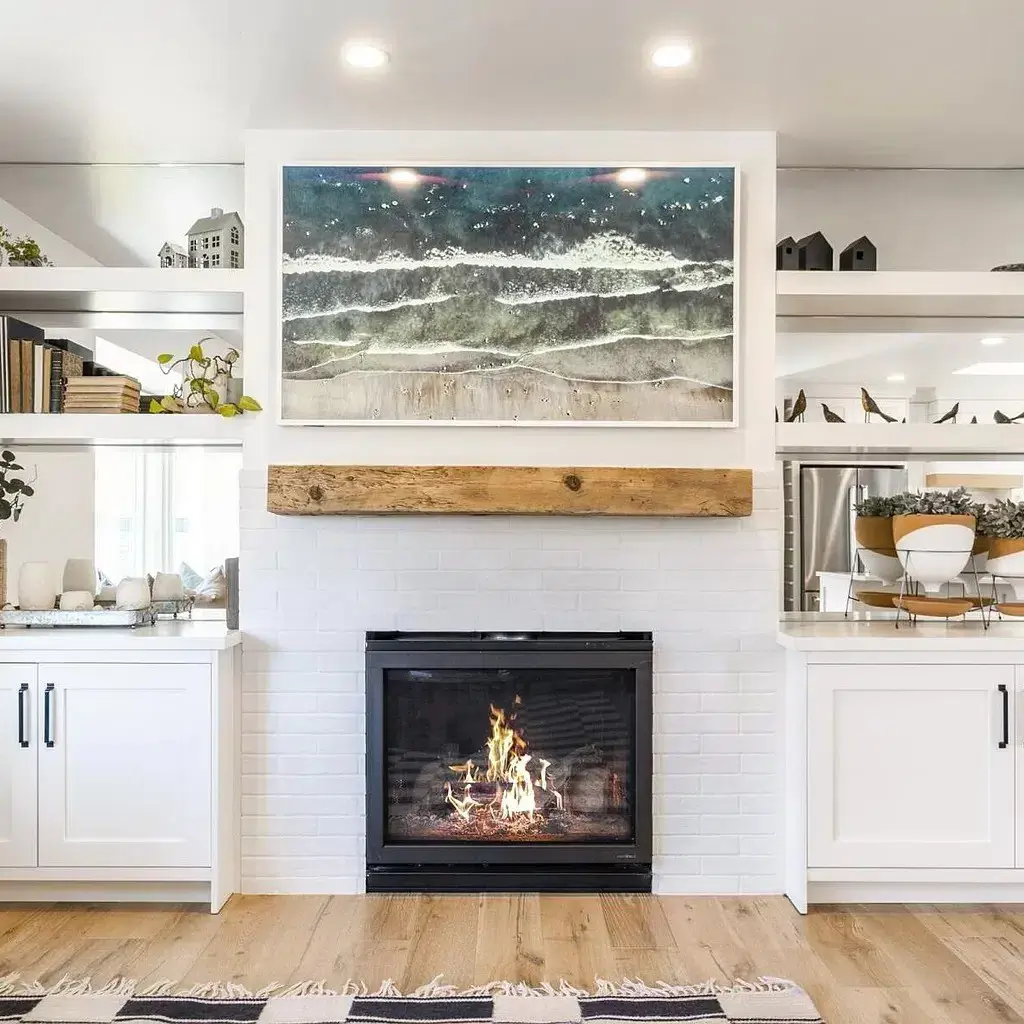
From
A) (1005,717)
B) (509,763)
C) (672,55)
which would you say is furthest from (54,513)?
(1005,717)

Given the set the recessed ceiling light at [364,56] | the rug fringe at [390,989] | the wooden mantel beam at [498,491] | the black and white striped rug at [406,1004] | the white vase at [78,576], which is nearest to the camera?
the black and white striped rug at [406,1004]

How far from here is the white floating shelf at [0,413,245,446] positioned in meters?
3.20

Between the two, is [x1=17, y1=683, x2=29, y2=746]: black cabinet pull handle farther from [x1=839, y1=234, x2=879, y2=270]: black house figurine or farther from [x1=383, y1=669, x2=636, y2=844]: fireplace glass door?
[x1=839, y1=234, x2=879, y2=270]: black house figurine

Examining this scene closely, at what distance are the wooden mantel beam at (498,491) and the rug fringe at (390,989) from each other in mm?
1379

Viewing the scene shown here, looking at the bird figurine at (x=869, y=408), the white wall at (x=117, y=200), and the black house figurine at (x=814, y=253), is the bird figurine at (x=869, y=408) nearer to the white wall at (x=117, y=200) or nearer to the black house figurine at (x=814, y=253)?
the black house figurine at (x=814, y=253)

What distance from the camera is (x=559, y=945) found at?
275 cm

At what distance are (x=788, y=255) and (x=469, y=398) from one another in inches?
47.9

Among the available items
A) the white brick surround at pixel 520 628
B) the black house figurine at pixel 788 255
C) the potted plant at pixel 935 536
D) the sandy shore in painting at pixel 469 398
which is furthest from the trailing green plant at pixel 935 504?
the black house figurine at pixel 788 255

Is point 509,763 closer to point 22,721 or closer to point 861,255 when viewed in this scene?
point 22,721

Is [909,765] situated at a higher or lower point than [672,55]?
lower

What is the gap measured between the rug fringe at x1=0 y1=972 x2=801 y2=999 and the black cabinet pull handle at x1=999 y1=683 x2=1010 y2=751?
1.09m

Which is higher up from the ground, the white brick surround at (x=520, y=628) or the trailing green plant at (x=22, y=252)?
the trailing green plant at (x=22, y=252)

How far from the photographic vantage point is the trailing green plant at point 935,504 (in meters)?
3.25

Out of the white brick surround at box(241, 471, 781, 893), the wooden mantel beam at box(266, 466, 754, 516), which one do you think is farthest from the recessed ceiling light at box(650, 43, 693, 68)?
the white brick surround at box(241, 471, 781, 893)
